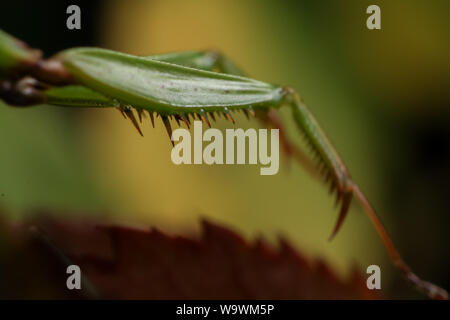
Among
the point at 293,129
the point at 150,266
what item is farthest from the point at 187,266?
the point at 293,129

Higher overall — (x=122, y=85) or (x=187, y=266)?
(x=122, y=85)

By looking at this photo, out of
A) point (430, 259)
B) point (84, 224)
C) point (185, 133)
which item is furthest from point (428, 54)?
point (84, 224)

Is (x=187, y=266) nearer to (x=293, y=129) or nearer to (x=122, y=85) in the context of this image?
(x=122, y=85)

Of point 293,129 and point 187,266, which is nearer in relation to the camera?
point 187,266

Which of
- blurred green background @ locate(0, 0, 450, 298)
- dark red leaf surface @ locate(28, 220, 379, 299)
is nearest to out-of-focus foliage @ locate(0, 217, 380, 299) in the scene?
dark red leaf surface @ locate(28, 220, 379, 299)

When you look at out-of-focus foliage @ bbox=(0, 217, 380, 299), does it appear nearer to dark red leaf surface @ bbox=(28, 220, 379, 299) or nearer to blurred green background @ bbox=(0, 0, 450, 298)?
dark red leaf surface @ bbox=(28, 220, 379, 299)

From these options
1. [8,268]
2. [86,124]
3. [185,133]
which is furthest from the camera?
[86,124]

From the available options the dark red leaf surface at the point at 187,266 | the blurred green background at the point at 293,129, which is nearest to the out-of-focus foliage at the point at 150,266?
the dark red leaf surface at the point at 187,266

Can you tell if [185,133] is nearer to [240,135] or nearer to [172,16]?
[240,135]
